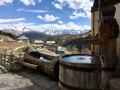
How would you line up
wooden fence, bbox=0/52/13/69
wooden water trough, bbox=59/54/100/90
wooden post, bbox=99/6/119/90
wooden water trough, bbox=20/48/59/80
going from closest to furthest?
wooden post, bbox=99/6/119/90 < wooden water trough, bbox=59/54/100/90 < wooden water trough, bbox=20/48/59/80 < wooden fence, bbox=0/52/13/69

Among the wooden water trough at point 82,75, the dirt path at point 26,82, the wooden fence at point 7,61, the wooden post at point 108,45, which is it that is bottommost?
the dirt path at point 26,82

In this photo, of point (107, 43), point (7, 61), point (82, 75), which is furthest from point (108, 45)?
point (7, 61)

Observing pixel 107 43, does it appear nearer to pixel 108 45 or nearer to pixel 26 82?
pixel 108 45

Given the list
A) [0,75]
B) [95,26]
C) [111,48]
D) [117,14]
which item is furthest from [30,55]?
[111,48]

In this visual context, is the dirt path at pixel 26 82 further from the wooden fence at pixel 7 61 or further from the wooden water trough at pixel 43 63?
the wooden fence at pixel 7 61

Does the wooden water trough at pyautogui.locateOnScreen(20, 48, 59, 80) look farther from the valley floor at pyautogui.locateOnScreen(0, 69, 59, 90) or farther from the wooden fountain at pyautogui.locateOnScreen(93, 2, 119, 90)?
the wooden fountain at pyautogui.locateOnScreen(93, 2, 119, 90)

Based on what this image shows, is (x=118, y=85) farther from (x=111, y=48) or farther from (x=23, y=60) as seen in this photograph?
(x=23, y=60)

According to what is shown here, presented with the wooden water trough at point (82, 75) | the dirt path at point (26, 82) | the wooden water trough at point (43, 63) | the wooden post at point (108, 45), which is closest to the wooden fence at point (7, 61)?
the wooden water trough at point (43, 63)

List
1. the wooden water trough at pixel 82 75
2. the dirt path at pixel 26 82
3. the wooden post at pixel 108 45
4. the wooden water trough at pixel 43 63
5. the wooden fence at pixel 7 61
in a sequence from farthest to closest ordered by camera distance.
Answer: the wooden fence at pixel 7 61 → the wooden water trough at pixel 43 63 → the dirt path at pixel 26 82 → the wooden water trough at pixel 82 75 → the wooden post at pixel 108 45

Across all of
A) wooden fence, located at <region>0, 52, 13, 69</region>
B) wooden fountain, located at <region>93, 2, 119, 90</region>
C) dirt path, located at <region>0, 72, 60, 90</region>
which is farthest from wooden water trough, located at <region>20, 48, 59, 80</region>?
wooden fountain, located at <region>93, 2, 119, 90</region>

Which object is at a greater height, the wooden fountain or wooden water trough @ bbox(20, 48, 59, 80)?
the wooden fountain

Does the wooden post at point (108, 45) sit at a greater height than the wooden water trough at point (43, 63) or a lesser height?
greater

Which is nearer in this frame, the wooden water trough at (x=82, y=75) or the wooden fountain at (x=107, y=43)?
the wooden fountain at (x=107, y=43)

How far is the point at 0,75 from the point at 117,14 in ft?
20.9
